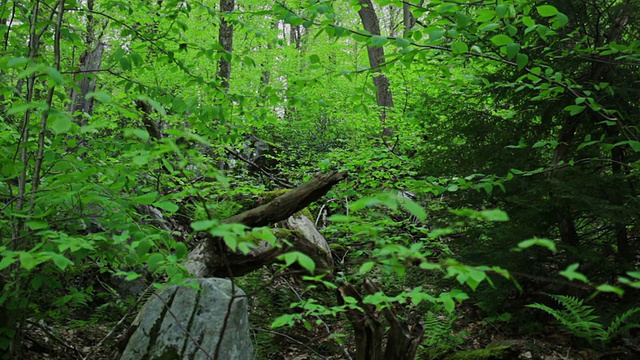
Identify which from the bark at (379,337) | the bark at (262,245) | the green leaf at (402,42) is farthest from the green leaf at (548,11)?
the bark at (379,337)

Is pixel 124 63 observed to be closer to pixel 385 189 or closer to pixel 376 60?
pixel 385 189

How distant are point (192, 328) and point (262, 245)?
1562mm

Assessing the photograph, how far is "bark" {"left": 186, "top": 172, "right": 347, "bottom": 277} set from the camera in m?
4.40

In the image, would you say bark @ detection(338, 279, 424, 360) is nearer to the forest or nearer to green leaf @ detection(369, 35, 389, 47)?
the forest

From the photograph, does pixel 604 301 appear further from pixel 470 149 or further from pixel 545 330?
pixel 470 149

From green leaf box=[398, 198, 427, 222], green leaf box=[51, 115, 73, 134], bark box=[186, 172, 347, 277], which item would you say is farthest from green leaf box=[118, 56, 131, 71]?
green leaf box=[398, 198, 427, 222]

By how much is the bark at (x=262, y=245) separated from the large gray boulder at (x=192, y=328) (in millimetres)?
752

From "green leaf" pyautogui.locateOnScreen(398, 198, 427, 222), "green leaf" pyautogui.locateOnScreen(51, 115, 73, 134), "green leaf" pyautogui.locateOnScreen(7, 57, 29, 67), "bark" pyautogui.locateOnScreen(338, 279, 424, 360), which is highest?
"green leaf" pyautogui.locateOnScreen(7, 57, 29, 67)

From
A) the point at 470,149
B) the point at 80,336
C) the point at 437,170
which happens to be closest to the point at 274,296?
the point at 80,336

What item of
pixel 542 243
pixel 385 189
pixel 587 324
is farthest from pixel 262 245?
pixel 542 243

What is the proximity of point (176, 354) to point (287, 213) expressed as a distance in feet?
5.90

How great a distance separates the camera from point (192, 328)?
3.46 m

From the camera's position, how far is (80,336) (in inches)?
191

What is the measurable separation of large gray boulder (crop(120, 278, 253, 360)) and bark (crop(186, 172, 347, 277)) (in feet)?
2.47
